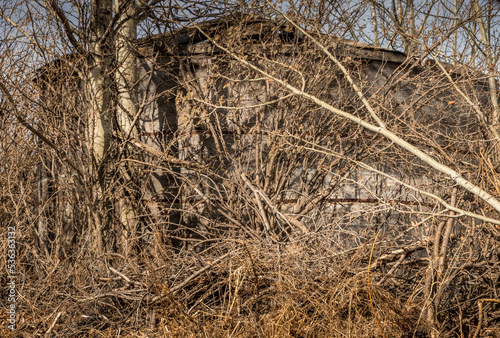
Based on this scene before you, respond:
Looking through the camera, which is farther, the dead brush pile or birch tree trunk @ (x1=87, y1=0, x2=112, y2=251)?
birch tree trunk @ (x1=87, y1=0, x2=112, y2=251)

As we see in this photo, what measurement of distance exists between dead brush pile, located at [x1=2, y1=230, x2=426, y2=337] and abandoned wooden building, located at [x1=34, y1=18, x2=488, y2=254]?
1.32 meters

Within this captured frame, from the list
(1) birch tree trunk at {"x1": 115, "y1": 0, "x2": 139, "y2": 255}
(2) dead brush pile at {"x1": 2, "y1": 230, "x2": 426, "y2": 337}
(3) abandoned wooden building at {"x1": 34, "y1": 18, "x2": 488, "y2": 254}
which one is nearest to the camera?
(2) dead brush pile at {"x1": 2, "y1": 230, "x2": 426, "y2": 337}

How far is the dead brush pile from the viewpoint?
3.95m

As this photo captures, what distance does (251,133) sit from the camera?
649 centimetres

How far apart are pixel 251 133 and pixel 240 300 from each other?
9.81ft

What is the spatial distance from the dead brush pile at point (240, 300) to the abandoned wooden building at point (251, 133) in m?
1.32

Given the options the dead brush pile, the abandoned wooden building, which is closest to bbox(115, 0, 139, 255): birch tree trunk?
the abandoned wooden building

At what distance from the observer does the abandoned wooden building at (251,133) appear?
6.05 meters

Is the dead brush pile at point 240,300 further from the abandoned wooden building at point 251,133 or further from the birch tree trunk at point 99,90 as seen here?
the birch tree trunk at point 99,90

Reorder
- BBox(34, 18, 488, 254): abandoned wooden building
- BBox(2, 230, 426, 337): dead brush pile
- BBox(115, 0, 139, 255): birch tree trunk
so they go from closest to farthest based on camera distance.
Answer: BBox(2, 230, 426, 337): dead brush pile < BBox(34, 18, 488, 254): abandoned wooden building < BBox(115, 0, 139, 255): birch tree trunk

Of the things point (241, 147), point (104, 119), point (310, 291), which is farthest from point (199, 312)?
point (104, 119)

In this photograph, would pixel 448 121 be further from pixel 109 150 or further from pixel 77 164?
pixel 77 164

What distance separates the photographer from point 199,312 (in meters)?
4.21

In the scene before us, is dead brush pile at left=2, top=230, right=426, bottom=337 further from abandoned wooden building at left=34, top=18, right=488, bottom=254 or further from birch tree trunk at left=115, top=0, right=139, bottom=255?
birch tree trunk at left=115, top=0, right=139, bottom=255
